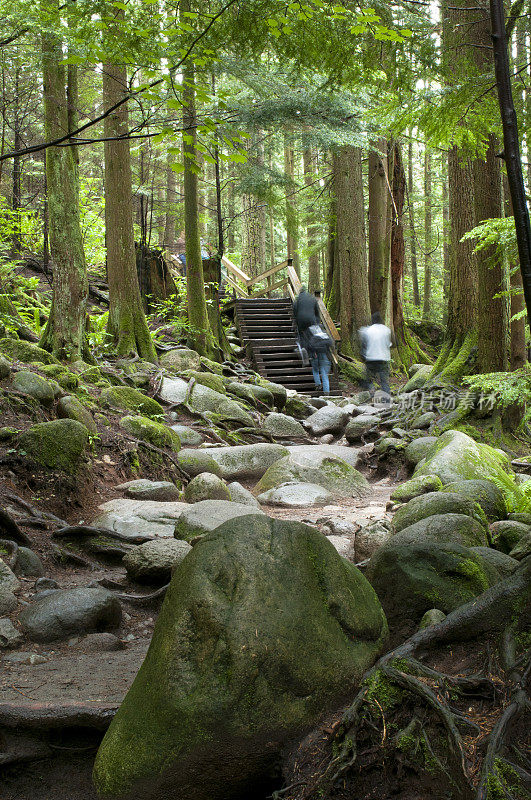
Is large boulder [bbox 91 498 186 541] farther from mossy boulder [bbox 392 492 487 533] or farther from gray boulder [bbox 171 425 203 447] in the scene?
gray boulder [bbox 171 425 203 447]

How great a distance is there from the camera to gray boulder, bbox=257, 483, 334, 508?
8070 mm

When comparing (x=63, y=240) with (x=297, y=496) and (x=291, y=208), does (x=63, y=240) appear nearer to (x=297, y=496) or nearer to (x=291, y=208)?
(x=297, y=496)

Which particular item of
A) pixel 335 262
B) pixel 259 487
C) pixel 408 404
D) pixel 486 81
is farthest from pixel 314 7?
pixel 335 262

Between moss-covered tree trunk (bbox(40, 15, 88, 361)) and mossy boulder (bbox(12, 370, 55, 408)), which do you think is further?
moss-covered tree trunk (bbox(40, 15, 88, 361))

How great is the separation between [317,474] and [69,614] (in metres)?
5.34

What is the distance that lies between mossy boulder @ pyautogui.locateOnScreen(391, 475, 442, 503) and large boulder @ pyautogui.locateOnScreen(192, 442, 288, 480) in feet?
9.49

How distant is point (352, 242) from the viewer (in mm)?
18641

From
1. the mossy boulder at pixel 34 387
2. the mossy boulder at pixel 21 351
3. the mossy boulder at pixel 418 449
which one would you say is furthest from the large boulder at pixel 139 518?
the mossy boulder at pixel 418 449

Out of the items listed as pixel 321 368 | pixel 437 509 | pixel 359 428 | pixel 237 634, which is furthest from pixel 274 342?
pixel 237 634

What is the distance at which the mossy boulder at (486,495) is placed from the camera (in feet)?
19.7

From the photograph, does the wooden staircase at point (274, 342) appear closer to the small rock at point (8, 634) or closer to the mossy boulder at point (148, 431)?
the mossy boulder at point (148, 431)

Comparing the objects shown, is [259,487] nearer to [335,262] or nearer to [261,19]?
[261,19]

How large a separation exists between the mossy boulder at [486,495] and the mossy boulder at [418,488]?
78 centimetres

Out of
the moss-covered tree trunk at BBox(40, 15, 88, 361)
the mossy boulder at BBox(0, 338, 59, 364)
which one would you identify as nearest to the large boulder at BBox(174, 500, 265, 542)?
the mossy boulder at BBox(0, 338, 59, 364)
